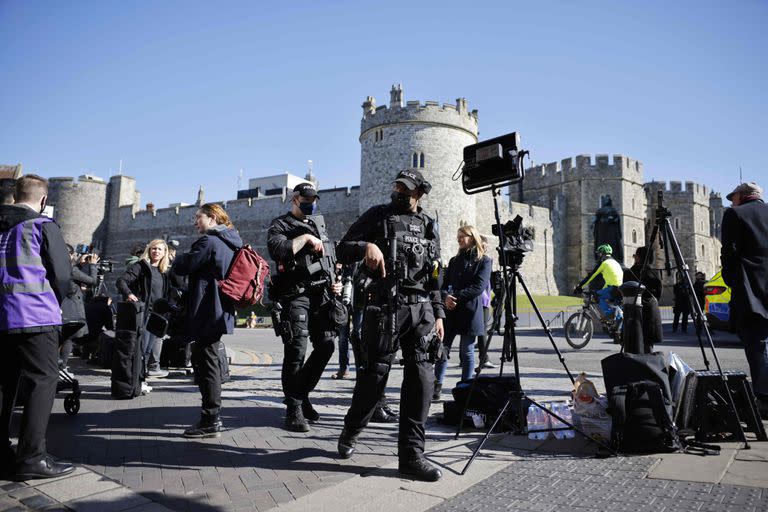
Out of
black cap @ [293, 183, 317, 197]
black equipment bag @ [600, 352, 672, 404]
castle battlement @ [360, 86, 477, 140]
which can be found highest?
castle battlement @ [360, 86, 477, 140]

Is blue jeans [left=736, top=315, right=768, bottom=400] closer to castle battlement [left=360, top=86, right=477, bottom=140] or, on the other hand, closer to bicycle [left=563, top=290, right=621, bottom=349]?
bicycle [left=563, top=290, right=621, bottom=349]

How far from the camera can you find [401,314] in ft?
10.5

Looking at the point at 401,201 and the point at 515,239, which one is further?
the point at 515,239

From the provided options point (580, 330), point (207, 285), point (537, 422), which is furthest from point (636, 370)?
point (580, 330)

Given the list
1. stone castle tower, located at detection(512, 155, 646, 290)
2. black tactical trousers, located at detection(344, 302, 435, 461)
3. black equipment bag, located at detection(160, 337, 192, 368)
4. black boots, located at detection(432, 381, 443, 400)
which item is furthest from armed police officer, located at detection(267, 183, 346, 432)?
stone castle tower, located at detection(512, 155, 646, 290)

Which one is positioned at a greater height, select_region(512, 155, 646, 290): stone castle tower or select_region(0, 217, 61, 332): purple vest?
select_region(512, 155, 646, 290): stone castle tower

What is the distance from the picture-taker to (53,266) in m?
3.18

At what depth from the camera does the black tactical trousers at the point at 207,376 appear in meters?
3.79

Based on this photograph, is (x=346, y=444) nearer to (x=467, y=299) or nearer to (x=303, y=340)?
(x=303, y=340)

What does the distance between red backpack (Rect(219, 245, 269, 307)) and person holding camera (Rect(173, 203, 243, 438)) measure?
5 centimetres

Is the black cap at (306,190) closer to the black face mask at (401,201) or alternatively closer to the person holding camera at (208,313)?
the person holding camera at (208,313)

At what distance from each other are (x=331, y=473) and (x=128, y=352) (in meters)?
3.31

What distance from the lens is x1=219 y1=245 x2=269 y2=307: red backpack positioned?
3963 millimetres

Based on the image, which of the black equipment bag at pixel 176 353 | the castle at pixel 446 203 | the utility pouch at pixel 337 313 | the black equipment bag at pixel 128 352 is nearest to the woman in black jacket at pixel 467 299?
the utility pouch at pixel 337 313
